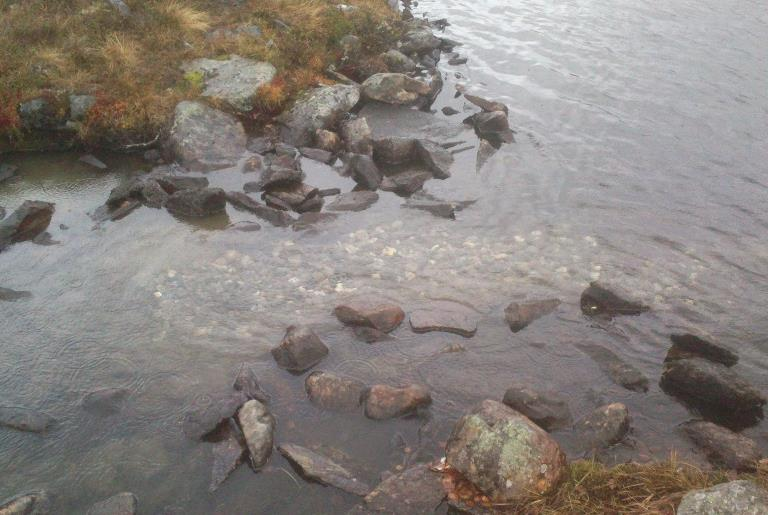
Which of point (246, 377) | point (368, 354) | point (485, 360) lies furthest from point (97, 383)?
point (485, 360)

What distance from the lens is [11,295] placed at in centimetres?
1031

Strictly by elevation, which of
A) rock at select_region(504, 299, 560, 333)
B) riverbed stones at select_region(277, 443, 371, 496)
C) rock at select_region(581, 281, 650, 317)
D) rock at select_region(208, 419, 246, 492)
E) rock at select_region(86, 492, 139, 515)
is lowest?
rock at select_region(86, 492, 139, 515)

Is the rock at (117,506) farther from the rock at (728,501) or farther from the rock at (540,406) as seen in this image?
the rock at (728,501)

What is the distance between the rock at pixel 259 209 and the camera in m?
12.6

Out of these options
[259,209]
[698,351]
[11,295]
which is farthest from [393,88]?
[698,351]

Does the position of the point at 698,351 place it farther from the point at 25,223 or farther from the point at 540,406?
the point at 25,223

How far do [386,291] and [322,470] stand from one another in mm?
4162

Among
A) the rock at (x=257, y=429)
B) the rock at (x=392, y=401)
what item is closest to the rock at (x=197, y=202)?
the rock at (x=257, y=429)

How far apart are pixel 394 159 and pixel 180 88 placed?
23.9 feet

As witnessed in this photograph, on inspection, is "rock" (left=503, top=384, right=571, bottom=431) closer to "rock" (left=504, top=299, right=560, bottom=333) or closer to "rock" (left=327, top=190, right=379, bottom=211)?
"rock" (left=504, top=299, right=560, bottom=333)

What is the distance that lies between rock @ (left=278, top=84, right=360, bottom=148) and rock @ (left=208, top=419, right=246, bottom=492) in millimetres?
10056

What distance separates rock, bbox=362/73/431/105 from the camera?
725 inches

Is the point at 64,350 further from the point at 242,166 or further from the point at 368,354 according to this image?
the point at 242,166

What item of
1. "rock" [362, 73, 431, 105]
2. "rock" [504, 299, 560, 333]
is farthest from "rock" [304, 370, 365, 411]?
"rock" [362, 73, 431, 105]
